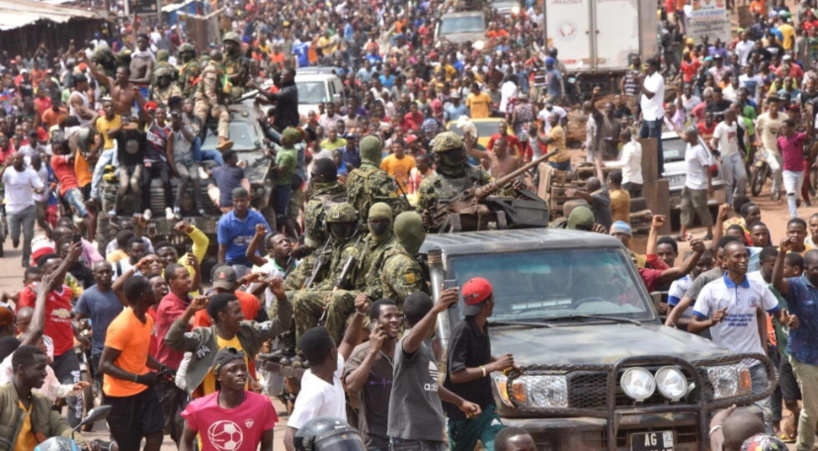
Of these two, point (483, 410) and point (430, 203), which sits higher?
point (430, 203)

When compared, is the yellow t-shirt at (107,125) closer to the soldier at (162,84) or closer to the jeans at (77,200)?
the jeans at (77,200)

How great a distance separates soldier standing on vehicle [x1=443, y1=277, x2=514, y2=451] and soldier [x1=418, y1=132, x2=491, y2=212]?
312 cm

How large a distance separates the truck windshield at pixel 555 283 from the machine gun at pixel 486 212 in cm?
120

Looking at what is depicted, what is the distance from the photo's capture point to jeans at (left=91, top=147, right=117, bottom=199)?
752 inches

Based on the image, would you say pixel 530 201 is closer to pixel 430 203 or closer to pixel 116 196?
pixel 430 203

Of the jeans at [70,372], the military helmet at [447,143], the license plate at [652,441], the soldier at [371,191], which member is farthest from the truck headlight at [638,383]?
the jeans at [70,372]

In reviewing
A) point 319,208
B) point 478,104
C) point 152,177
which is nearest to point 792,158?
point 478,104

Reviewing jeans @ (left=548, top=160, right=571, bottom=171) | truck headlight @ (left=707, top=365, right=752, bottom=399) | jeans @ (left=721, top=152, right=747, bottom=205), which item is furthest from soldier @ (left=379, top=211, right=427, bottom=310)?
jeans @ (left=721, top=152, right=747, bottom=205)

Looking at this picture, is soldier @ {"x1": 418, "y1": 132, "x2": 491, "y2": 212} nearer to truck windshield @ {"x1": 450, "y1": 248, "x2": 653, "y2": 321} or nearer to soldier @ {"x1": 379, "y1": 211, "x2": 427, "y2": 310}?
soldier @ {"x1": 379, "y1": 211, "x2": 427, "y2": 310}

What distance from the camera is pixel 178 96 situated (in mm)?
19766

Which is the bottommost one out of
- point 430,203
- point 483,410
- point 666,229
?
point 666,229

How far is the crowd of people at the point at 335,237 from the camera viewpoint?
798cm

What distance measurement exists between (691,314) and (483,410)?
2.82 meters

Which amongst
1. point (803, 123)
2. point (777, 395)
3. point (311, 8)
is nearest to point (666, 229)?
point (803, 123)
